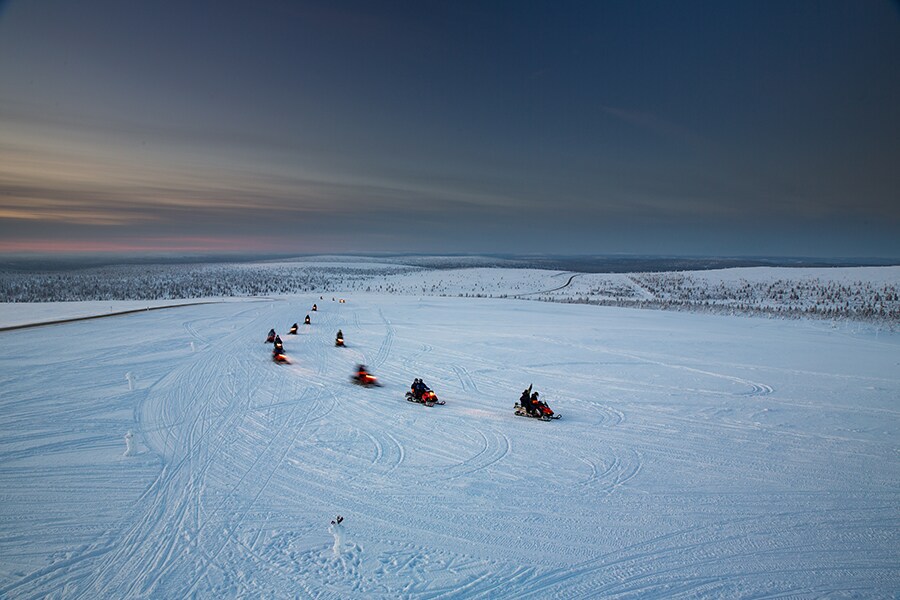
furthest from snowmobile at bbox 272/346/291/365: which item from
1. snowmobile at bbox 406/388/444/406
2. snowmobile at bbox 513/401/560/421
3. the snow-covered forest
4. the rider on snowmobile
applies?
the snow-covered forest

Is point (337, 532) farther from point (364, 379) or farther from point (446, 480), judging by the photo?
point (364, 379)

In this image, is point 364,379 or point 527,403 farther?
point 364,379

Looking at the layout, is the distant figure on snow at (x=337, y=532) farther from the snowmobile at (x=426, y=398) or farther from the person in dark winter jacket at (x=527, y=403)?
the person in dark winter jacket at (x=527, y=403)

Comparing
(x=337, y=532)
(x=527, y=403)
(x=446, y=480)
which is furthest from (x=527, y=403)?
(x=337, y=532)

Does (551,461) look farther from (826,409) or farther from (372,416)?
(826,409)

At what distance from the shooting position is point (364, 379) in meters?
16.4

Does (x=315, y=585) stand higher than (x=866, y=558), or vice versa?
(x=866, y=558)

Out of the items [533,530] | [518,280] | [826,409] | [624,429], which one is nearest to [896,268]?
[518,280]

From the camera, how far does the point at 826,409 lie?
45.9 feet

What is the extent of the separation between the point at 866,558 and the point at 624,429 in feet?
18.1

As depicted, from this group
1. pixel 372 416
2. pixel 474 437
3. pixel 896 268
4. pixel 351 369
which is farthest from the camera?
pixel 896 268

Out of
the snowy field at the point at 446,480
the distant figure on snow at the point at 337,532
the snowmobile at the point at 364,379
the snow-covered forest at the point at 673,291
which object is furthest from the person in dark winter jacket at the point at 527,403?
the snow-covered forest at the point at 673,291

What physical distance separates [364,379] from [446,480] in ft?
25.7

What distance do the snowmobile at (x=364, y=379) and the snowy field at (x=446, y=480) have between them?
0.49 meters
